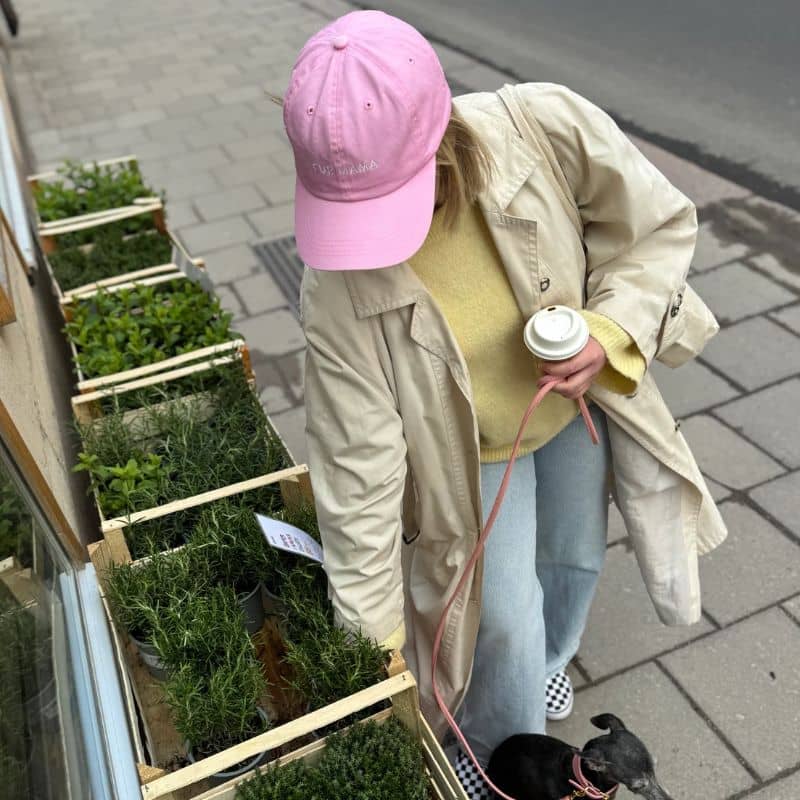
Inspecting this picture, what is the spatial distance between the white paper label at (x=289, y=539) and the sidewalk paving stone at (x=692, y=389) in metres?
2.18

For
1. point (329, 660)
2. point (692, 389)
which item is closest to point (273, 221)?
point (692, 389)

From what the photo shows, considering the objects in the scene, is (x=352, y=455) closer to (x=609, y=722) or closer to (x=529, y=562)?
(x=529, y=562)

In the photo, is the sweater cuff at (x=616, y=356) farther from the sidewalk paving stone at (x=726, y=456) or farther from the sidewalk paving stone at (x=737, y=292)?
the sidewalk paving stone at (x=737, y=292)

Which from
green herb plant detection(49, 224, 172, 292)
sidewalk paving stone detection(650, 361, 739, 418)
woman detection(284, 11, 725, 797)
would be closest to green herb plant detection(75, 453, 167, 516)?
woman detection(284, 11, 725, 797)

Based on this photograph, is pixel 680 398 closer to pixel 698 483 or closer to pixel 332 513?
pixel 698 483

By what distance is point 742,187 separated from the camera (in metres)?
5.36

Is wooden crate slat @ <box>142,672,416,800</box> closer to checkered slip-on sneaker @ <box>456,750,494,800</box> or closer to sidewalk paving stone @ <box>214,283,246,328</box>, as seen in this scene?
checkered slip-on sneaker @ <box>456,750,494,800</box>

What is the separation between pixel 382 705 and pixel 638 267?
1092 millimetres

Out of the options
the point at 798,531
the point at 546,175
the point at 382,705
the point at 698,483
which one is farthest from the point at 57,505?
the point at 798,531

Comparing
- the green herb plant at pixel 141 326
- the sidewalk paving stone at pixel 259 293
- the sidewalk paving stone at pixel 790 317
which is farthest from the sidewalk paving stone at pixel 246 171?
the sidewalk paving stone at pixel 790 317

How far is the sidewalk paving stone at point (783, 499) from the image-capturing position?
3.23 meters

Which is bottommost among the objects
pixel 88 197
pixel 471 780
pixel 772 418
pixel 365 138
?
pixel 772 418

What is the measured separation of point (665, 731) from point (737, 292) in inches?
99.4

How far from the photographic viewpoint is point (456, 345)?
5.95ft
